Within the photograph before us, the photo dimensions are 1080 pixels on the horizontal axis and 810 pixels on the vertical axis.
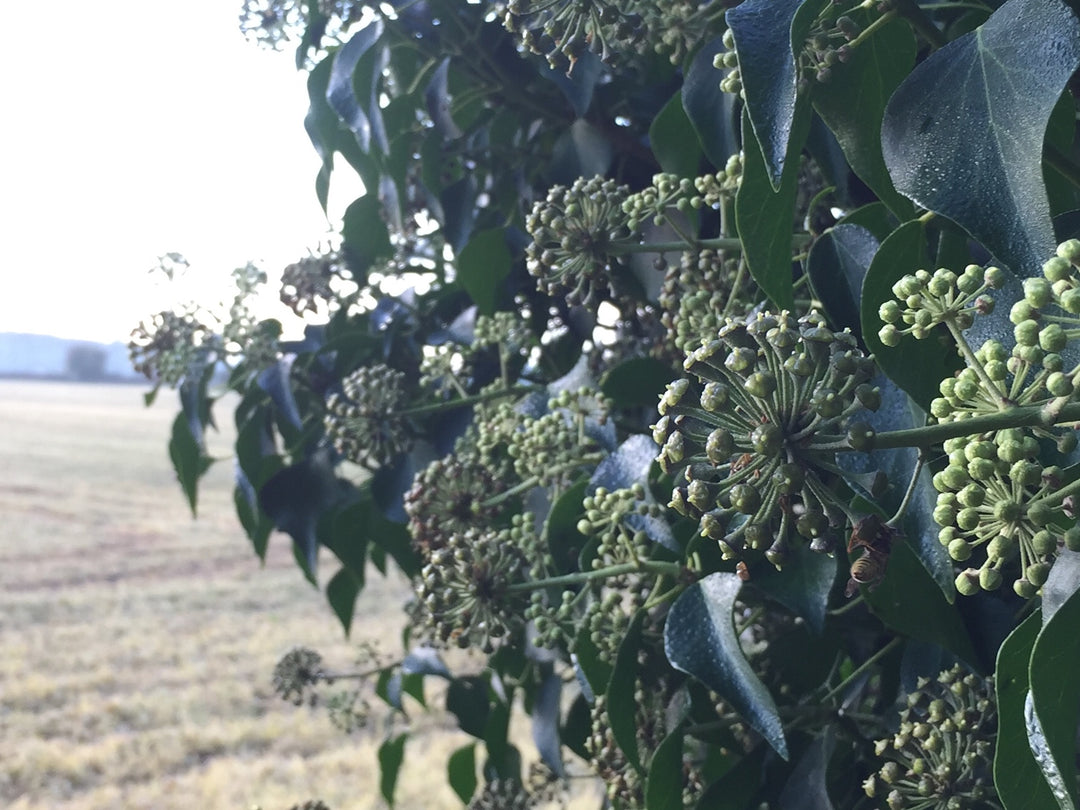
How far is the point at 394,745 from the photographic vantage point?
0.96 m

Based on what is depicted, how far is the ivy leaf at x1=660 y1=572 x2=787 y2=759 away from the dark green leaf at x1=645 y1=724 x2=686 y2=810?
0.07m

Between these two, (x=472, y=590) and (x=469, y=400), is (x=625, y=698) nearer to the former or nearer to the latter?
(x=472, y=590)

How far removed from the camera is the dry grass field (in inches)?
55.4

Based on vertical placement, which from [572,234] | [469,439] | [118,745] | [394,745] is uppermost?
[572,234]

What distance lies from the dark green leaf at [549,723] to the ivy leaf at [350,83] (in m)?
0.38

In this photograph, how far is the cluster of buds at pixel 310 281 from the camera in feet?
2.82

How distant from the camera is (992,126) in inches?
11.3

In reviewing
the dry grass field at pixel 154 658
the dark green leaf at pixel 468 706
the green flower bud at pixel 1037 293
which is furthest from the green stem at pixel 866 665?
the dry grass field at pixel 154 658

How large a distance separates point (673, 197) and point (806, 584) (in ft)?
0.61

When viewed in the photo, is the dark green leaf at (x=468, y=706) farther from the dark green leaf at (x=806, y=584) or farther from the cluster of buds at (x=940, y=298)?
the cluster of buds at (x=940, y=298)

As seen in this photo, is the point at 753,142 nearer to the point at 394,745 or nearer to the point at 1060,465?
the point at 1060,465

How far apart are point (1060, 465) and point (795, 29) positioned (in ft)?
0.47

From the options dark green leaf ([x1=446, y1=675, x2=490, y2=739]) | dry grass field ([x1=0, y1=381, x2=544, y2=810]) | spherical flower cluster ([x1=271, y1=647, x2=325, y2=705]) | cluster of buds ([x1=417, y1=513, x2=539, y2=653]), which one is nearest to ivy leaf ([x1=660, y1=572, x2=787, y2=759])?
cluster of buds ([x1=417, y1=513, x2=539, y2=653])

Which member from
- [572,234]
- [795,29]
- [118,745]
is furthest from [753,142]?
[118,745]
